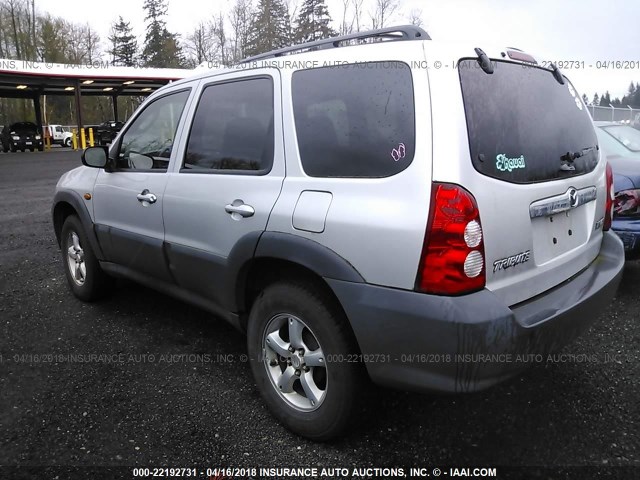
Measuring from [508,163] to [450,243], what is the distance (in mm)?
492

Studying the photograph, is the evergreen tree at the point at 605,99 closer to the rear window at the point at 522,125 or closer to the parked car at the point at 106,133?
the rear window at the point at 522,125

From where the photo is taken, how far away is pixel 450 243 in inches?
74.2

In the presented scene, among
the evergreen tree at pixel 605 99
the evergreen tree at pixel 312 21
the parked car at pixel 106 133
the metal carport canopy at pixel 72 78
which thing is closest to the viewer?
the evergreen tree at pixel 605 99

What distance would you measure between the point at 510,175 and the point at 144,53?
68.6 meters

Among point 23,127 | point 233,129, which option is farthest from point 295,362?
point 23,127

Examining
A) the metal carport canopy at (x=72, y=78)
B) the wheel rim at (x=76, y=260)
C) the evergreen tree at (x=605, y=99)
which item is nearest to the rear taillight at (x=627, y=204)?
the wheel rim at (x=76, y=260)

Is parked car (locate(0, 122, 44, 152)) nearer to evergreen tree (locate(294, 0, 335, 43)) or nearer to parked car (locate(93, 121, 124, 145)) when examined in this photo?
parked car (locate(93, 121, 124, 145))

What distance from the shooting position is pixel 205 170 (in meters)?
2.92

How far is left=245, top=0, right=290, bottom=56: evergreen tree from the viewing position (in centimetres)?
5384

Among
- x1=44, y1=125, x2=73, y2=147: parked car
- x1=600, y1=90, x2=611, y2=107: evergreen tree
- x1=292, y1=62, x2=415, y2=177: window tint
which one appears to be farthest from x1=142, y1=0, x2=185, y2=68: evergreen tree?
x1=292, y1=62, x2=415, y2=177: window tint

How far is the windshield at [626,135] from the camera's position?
5379 millimetres

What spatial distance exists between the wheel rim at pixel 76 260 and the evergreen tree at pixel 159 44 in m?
62.2

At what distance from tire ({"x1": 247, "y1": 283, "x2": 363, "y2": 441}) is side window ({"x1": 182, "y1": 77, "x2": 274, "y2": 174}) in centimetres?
71

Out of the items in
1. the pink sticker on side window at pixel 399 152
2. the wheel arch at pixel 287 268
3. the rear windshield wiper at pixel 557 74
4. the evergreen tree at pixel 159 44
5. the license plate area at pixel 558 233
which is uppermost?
the evergreen tree at pixel 159 44
